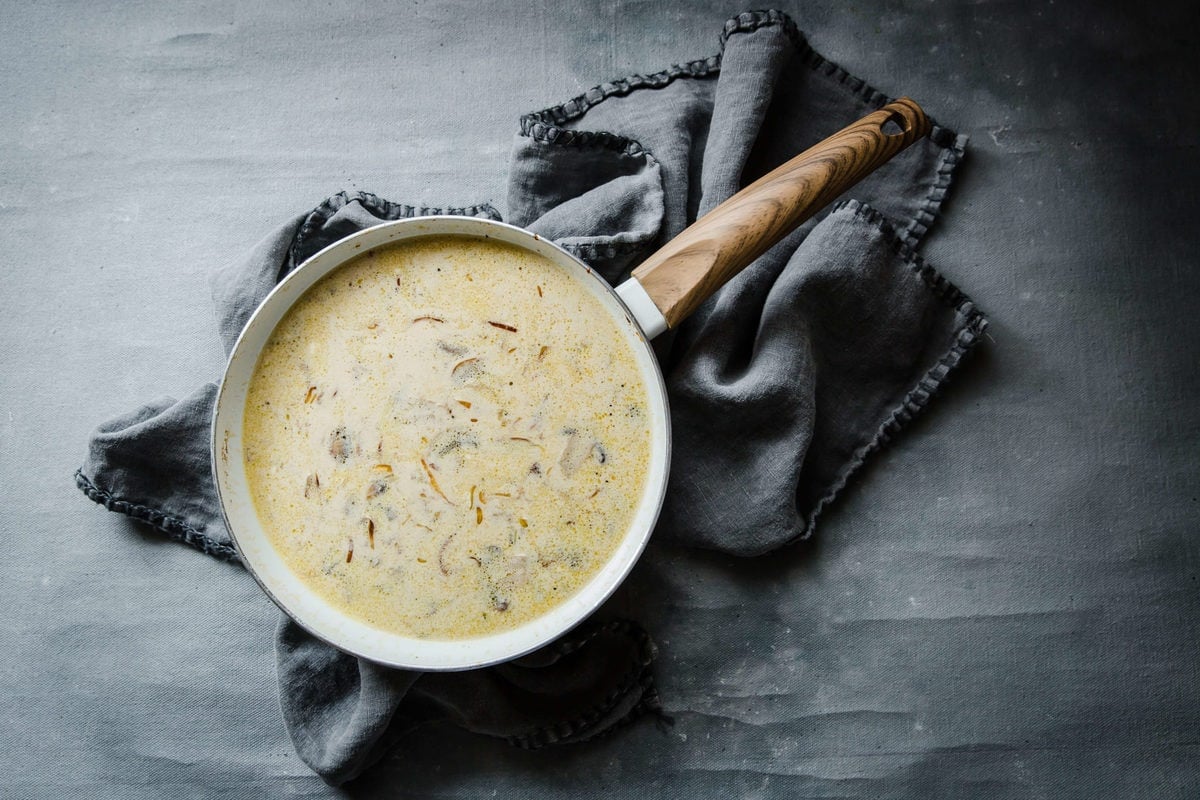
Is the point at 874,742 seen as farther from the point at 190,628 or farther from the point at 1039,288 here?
the point at 190,628

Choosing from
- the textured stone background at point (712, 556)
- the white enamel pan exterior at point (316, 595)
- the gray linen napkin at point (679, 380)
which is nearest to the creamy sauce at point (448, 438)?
the white enamel pan exterior at point (316, 595)

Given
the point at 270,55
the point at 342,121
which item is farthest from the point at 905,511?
the point at 270,55

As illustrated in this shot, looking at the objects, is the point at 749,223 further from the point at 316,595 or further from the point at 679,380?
the point at 316,595

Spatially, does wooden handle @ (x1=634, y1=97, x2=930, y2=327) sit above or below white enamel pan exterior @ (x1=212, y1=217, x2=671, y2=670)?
above

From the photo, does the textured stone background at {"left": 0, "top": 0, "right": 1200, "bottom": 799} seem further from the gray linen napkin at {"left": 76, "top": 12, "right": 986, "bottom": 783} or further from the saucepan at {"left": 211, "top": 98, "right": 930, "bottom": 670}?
the saucepan at {"left": 211, "top": 98, "right": 930, "bottom": 670}

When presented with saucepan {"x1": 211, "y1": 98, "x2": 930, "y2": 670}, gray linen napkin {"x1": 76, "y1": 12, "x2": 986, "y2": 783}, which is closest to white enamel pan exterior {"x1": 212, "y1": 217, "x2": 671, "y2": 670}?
saucepan {"x1": 211, "y1": 98, "x2": 930, "y2": 670}

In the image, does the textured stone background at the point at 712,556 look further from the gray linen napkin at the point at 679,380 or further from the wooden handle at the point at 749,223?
the wooden handle at the point at 749,223
